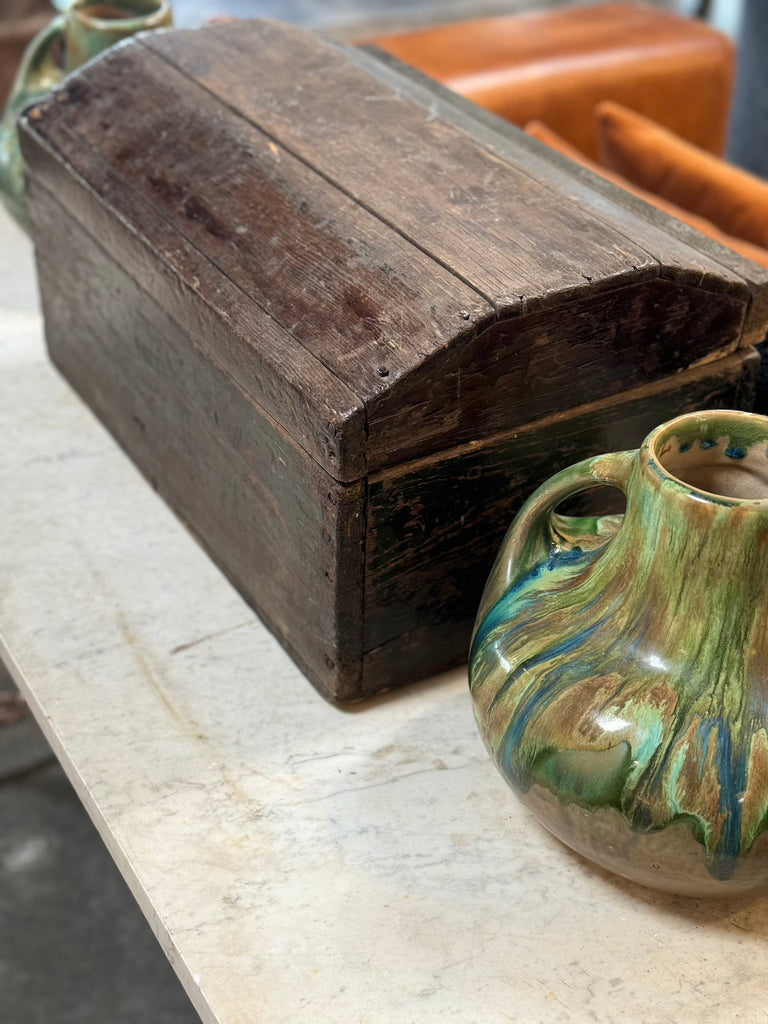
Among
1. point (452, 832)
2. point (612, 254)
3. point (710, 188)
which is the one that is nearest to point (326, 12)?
point (710, 188)

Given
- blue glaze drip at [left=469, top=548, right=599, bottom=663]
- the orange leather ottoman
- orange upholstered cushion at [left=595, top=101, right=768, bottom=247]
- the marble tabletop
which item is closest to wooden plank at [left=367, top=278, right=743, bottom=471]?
blue glaze drip at [left=469, top=548, right=599, bottom=663]

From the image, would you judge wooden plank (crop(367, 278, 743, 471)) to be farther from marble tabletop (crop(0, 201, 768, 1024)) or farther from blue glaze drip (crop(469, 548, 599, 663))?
marble tabletop (crop(0, 201, 768, 1024))

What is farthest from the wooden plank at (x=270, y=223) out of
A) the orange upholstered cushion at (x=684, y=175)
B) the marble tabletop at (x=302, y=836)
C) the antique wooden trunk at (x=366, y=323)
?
the orange upholstered cushion at (x=684, y=175)

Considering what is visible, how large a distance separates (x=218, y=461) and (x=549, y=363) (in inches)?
11.8

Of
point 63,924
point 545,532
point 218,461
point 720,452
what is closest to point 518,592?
point 545,532

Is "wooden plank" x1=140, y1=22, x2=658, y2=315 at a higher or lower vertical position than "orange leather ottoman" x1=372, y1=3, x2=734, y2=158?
higher

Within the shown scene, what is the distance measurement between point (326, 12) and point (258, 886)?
8.21ft

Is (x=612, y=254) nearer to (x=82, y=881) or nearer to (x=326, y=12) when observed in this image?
(x=82, y=881)

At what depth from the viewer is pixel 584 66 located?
206 cm

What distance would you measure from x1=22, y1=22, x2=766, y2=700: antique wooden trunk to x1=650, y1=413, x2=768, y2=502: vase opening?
0.14 m

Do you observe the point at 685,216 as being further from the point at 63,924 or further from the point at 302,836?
the point at 63,924

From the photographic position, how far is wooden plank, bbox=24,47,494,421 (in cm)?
84

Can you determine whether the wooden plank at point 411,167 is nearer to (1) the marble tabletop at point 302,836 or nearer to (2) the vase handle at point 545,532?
(2) the vase handle at point 545,532

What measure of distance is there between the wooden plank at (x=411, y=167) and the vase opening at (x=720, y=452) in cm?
14
